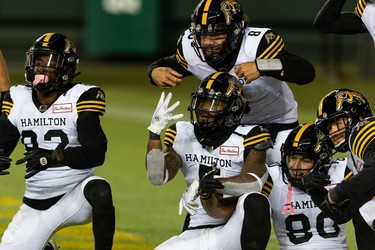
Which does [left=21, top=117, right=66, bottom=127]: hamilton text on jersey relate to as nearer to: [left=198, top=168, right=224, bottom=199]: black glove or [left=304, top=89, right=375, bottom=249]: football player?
[left=198, top=168, right=224, bottom=199]: black glove

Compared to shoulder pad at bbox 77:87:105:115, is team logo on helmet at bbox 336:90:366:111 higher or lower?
higher

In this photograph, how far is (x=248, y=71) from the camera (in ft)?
20.8

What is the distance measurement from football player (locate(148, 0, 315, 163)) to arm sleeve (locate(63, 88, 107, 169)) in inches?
16.8

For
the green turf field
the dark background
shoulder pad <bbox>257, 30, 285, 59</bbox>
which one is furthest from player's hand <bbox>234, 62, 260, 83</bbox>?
the dark background

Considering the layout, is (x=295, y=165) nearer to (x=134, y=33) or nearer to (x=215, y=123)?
(x=215, y=123)

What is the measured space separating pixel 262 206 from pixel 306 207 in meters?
0.48

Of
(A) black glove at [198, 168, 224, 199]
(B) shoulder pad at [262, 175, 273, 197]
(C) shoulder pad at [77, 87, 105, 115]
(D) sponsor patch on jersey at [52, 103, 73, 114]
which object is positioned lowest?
(B) shoulder pad at [262, 175, 273, 197]

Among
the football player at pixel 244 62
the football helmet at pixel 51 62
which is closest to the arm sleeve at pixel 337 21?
the football player at pixel 244 62

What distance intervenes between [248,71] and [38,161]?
132 centimetres

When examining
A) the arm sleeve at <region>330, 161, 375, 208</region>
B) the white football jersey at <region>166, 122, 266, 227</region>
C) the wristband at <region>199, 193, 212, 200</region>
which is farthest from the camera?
the white football jersey at <region>166, 122, 266, 227</region>

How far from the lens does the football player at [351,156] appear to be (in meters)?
5.43

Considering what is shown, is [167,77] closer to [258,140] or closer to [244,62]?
[244,62]

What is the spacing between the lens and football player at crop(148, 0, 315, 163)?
6535 millimetres

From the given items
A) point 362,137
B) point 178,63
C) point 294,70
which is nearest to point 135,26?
point 178,63
